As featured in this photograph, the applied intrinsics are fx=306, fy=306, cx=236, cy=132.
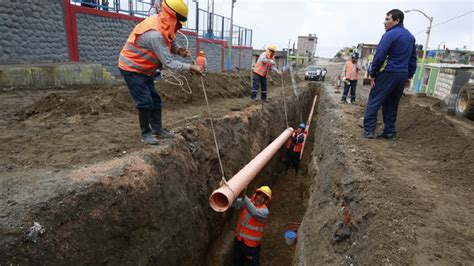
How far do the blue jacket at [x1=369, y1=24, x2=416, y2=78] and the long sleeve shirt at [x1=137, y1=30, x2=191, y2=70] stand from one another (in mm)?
3254

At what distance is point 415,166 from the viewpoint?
4254 mm

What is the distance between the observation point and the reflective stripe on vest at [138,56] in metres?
3.89

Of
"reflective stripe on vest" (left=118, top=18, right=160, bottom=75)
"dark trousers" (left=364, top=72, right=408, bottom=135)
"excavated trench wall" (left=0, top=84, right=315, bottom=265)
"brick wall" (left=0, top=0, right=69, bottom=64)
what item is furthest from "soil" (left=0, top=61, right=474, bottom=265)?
"brick wall" (left=0, top=0, right=69, bottom=64)

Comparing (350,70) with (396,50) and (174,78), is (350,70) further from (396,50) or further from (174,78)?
(174,78)

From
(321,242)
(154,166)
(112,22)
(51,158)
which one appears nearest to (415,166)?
(321,242)

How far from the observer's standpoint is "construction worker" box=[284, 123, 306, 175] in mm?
10453

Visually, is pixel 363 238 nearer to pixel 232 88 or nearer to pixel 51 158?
pixel 51 158

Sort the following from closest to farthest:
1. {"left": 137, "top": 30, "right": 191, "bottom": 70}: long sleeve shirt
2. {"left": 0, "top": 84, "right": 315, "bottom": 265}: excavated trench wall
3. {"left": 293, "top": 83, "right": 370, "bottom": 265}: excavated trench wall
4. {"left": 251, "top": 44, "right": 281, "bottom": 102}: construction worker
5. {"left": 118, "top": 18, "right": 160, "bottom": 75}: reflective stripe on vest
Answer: {"left": 0, "top": 84, "right": 315, "bottom": 265}: excavated trench wall < {"left": 293, "top": 83, "right": 370, "bottom": 265}: excavated trench wall < {"left": 137, "top": 30, "right": 191, "bottom": 70}: long sleeve shirt < {"left": 118, "top": 18, "right": 160, "bottom": 75}: reflective stripe on vest < {"left": 251, "top": 44, "right": 281, "bottom": 102}: construction worker

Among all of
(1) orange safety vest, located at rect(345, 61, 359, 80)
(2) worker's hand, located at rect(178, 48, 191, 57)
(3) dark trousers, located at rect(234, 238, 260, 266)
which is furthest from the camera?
(1) orange safety vest, located at rect(345, 61, 359, 80)

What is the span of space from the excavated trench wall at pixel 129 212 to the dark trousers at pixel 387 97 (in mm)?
3012

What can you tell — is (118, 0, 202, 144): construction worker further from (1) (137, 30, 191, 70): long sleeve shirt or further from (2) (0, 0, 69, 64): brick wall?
(2) (0, 0, 69, 64): brick wall

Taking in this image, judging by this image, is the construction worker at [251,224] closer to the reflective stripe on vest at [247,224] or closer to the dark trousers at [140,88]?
the reflective stripe on vest at [247,224]

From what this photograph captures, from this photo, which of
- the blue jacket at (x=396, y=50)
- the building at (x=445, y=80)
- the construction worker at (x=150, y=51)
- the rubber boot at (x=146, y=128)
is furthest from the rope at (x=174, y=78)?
the building at (x=445, y=80)

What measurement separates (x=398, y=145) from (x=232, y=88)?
7.37 metres
